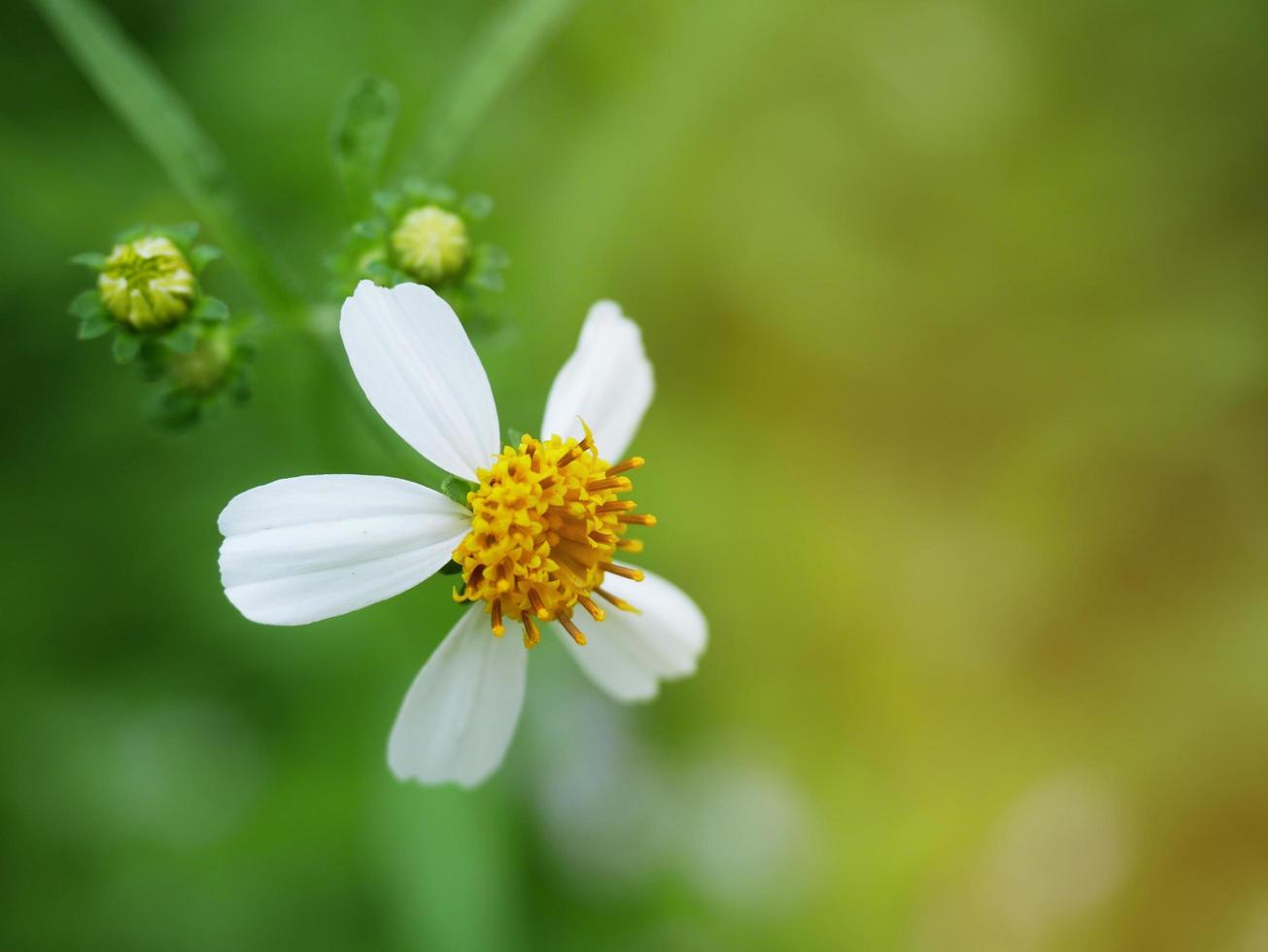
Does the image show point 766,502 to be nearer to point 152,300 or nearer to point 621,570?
point 621,570

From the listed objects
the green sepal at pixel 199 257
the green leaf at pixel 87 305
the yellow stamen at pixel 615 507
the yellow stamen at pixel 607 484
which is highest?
the green sepal at pixel 199 257

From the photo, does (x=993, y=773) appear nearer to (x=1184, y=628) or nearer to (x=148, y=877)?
(x=1184, y=628)

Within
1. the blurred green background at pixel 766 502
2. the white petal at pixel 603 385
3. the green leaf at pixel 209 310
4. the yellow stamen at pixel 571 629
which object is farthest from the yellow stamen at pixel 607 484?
the blurred green background at pixel 766 502

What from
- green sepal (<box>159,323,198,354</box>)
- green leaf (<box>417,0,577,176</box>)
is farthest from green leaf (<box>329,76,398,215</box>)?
green sepal (<box>159,323,198,354</box>)

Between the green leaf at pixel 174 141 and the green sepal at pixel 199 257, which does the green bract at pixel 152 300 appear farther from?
the green leaf at pixel 174 141

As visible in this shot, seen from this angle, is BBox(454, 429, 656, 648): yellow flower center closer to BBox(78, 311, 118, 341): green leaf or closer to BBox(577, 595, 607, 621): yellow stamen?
BBox(577, 595, 607, 621): yellow stamen

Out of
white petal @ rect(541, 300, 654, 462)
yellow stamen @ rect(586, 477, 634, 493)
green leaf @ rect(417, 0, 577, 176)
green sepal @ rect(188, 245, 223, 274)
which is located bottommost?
yellow stamen @ rect(586, 477, 634, 493)

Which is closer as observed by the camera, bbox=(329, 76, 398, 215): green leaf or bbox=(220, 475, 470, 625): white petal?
bbox=(220, 475, 470, 625): white petal
